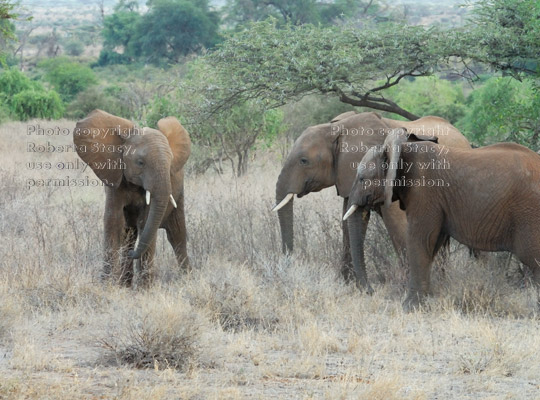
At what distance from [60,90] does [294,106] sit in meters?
19.4

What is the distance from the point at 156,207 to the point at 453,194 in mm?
2733

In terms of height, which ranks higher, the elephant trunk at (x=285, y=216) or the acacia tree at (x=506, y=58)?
the acacia tree at (x=506, y=58)

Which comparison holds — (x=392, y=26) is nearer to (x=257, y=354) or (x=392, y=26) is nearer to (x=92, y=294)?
(x=92, y=294)

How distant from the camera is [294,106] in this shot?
23141 millimetres

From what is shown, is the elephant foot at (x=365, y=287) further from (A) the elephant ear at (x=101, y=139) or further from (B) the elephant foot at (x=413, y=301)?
(A) the elephant ear at (x=101, y=139)

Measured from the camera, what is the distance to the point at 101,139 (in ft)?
30.5

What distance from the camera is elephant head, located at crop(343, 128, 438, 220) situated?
830cm

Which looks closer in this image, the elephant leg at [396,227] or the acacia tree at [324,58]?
the elephant leg at [396,227]

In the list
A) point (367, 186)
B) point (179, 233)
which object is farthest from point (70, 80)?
point (367, 186)

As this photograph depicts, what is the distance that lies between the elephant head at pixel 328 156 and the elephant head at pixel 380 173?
683 mm

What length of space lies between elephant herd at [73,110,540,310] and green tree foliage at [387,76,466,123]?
45.5ft

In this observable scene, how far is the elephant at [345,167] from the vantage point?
9328 mm

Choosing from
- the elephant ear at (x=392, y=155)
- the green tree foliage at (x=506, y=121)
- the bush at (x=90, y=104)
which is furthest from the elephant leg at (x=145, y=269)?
the bush at (x=90, y=104)

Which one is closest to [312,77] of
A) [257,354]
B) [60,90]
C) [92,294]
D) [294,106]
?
[92,294]
